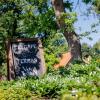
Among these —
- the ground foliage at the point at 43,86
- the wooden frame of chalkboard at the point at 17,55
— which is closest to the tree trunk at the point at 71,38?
the ground foliage at the point at 43,86

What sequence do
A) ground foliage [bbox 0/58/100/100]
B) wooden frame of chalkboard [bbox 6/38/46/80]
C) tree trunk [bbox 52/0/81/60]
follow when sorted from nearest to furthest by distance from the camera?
ground foliage [bbox 0/58/100/100]
wooden frame of chalkboard [bbox 6/38/46/80]
tree trunk [bbox 52/0/81/60]

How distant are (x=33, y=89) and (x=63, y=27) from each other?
832 centimetres

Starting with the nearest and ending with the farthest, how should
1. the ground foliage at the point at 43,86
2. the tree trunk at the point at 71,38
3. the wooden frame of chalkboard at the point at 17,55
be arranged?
the ground foliage at the point at 43,86 → the wooden frame of chalkboard at the point at 17,55 → the tree trunk at the point at 71,38

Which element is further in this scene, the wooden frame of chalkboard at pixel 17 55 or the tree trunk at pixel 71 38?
the tree trunk at pixel 71 38

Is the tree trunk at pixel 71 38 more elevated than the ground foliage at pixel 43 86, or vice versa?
the tree trunk at pixel 71 38

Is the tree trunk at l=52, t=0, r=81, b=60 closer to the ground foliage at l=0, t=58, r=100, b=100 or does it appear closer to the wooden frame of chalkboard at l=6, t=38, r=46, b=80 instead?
the ground foliage at l=0, t=58, r=100, b=100

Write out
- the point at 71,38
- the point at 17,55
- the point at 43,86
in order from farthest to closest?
1. the point at 71,38
2. the point at 17,55
3. the point at 43,86

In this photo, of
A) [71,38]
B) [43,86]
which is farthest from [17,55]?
[71,38]

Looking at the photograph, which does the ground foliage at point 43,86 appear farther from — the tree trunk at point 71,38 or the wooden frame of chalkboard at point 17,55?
the tree trunk at point 71,38

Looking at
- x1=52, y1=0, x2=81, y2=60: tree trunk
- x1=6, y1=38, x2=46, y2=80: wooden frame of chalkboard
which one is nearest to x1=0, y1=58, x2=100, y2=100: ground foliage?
x1=6, y1=38, x2=46, y2=80: wooden frame of chalkboard

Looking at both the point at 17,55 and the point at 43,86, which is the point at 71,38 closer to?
the point at 17,55

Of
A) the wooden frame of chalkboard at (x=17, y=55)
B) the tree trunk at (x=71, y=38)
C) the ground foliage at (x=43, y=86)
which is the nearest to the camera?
the ground foliage at (x=43, y=86)

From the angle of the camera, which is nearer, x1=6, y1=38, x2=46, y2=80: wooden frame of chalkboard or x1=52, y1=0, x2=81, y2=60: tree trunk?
x1=6, y1=38, x2=46, y2=80: wooden frame of chalkboard

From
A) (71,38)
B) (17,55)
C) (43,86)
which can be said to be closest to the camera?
(43,86)
